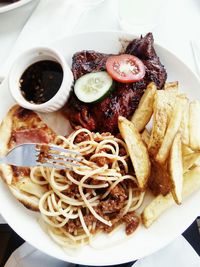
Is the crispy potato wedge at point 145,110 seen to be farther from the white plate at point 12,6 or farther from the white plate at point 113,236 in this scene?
the white plate at point 12,6

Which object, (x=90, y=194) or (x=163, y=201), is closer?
(x=163, y=201)

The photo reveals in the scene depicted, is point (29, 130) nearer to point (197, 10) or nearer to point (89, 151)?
point (89, 151)

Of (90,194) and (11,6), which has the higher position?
(11,6)

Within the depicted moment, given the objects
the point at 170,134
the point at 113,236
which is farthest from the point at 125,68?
the point at 113,236

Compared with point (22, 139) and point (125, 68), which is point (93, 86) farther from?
point (22, 139)

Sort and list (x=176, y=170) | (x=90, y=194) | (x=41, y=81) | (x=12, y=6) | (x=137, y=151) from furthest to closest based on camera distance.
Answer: (x=12, y=6) < (x=41, y=81) < (x=90, y=194) < (x=137, y=151) < (x=176, y=170)

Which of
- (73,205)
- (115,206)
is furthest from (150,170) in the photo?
(73,205)

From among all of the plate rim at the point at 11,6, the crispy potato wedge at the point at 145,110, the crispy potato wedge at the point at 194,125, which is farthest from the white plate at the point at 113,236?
the plate rim at the point at 11,6
